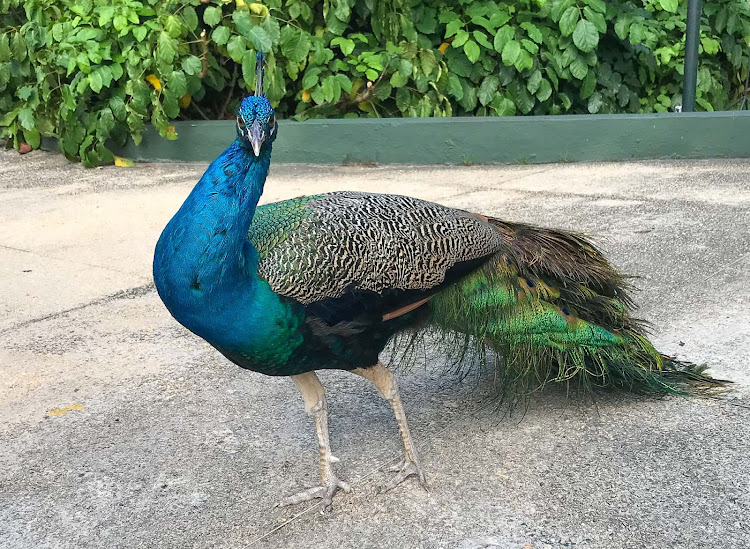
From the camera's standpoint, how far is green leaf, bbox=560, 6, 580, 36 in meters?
6.77

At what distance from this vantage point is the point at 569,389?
3.10 meters

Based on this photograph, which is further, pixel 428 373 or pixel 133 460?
pixel 428 373

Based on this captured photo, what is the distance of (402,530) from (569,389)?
95 cm

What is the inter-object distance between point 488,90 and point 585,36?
849 millimetres

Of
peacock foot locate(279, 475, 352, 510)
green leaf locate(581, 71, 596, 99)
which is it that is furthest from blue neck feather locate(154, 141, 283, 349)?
green leaf locate(581, 71, 596, 99)

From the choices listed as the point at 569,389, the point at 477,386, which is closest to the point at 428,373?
the point at 477,386

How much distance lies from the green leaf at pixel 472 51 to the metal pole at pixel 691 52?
1559 millimetres

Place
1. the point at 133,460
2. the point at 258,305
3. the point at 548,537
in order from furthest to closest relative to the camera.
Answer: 1. the point at 133,460
2. the point at 548,537
3. the point at 258,305

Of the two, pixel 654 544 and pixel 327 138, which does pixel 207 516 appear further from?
pixel 327 138

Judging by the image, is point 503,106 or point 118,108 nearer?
point 118,108

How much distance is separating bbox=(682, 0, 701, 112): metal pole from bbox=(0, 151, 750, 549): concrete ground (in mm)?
2241

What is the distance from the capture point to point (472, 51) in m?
6.90

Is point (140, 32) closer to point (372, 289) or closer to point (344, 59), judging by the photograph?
point (344, 59)

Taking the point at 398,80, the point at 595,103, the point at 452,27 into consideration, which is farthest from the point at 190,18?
the point at 595,103
